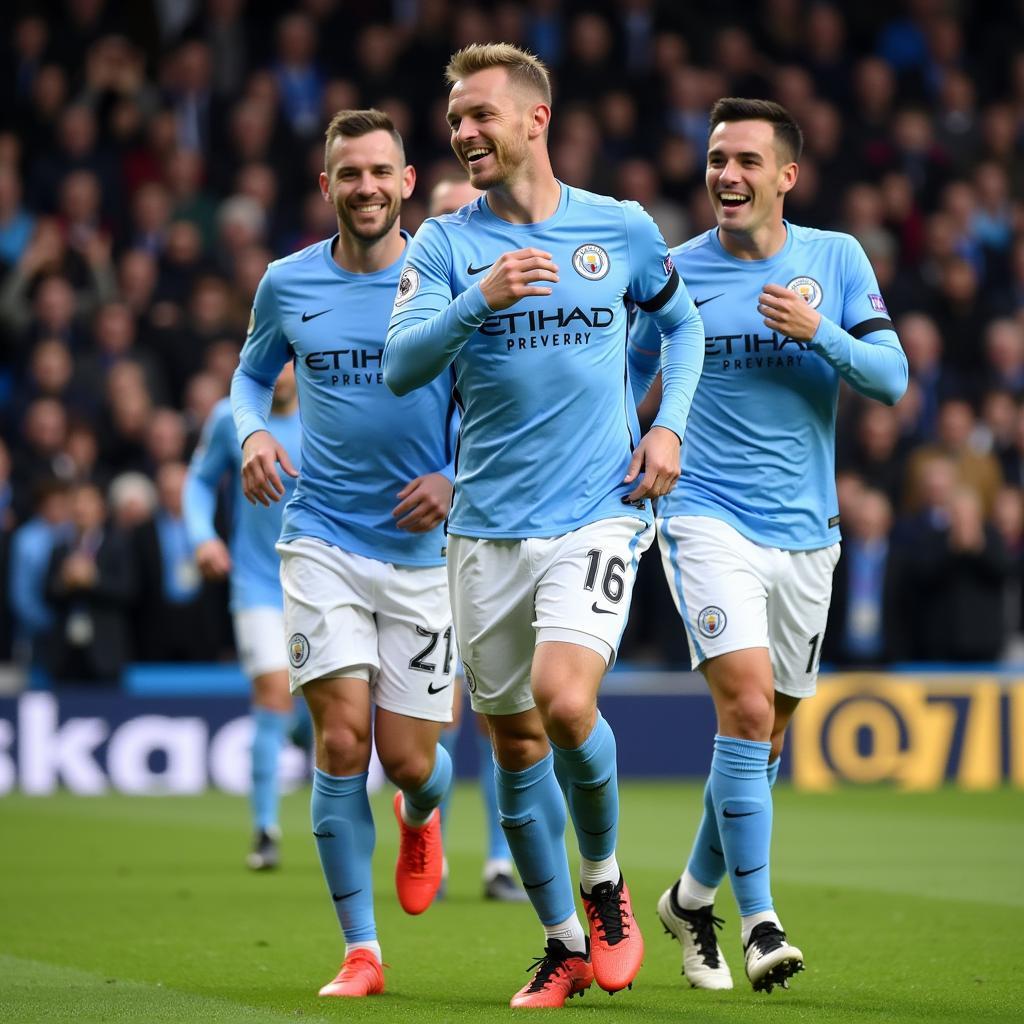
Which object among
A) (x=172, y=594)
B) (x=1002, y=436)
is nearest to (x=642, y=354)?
(x=172, y=594)

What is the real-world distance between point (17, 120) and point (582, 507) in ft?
43.4

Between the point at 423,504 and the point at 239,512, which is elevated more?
the point at 423,504

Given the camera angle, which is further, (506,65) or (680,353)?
(680,353)

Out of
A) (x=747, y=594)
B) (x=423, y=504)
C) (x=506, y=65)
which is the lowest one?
(x=747, y=594)

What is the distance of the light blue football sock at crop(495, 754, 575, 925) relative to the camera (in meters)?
5.90

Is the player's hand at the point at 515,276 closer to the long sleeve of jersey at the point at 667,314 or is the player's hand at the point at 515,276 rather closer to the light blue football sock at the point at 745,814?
the long sleeve of jersey at the point at 667,314

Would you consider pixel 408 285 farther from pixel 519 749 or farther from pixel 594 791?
pixel 594 791

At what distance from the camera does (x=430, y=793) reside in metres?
7.02

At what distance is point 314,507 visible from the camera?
656cm

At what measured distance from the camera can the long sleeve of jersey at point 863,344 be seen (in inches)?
247

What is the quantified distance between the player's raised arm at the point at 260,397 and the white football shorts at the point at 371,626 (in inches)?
10.3

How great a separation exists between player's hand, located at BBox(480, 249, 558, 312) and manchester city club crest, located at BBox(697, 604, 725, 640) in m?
1.31

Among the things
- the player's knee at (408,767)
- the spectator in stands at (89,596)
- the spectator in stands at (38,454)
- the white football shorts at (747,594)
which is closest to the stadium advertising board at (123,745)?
the spectator in stands at (89,596)

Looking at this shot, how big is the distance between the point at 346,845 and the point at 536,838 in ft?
2.29
